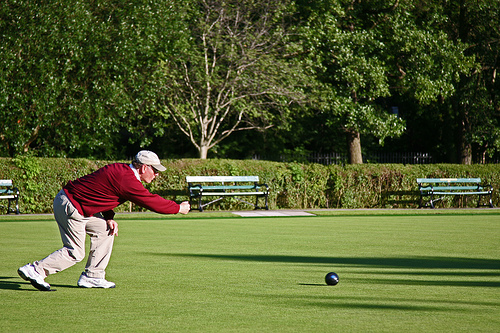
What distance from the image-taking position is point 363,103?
29.7 metres

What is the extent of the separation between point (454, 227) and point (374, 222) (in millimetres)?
2529

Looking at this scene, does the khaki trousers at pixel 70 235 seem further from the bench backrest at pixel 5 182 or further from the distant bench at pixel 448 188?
the distant bench at pixel 448 188

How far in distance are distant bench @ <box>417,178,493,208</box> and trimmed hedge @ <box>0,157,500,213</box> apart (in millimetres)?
362

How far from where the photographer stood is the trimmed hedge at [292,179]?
19.7m

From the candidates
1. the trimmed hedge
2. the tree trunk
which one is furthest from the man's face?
the tree trunk

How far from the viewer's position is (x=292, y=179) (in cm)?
2264

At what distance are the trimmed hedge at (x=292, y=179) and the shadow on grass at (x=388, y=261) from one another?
11422 millimetres

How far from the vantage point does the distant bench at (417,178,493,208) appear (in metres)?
23.4

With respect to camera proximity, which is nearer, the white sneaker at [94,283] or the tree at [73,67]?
the white sneaker at [94,283]

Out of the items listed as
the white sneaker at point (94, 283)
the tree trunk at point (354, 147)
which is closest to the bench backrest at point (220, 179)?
the tree trunk at point (354, 147)

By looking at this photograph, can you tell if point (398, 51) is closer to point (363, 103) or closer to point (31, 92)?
point (363, 103)

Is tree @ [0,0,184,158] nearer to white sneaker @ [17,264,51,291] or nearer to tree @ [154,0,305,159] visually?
tree @ [154,0,305,159]

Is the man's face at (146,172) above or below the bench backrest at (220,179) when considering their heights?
above

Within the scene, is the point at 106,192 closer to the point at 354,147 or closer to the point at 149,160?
the point at 149,160
